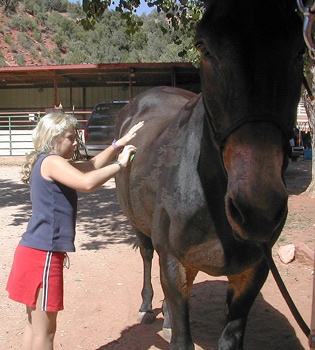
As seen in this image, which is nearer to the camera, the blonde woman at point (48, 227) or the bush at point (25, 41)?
the blonde woman at point (48, 227)

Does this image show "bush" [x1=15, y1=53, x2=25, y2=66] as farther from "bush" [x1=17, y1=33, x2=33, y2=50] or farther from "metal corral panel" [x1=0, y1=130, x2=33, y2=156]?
"metal corral panel" [x1=0, y1=130, x2=33, y2=156]

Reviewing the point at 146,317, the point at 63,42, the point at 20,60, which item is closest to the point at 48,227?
the point at 146,317

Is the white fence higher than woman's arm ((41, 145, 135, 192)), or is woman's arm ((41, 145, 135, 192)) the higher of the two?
the white fence

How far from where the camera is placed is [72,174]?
7.18 ft

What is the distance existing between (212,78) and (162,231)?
3.43 feet

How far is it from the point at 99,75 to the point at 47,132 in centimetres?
1689

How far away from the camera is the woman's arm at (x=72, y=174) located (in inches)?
85.4

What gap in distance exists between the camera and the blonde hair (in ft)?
7.69

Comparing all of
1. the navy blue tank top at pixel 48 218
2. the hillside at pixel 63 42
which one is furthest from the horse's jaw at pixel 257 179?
the hillside at pixel 63 42

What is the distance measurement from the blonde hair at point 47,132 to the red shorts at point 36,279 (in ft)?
1.74

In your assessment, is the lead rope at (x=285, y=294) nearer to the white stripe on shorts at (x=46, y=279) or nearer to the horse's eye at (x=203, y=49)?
the horse's eye at (x=203, y=49)

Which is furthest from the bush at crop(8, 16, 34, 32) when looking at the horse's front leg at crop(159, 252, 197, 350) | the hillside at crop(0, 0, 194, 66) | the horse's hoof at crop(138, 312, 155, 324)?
the horse's front leg at crop(159, 252, 197, 350)

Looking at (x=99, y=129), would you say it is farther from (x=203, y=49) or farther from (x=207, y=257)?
(x=203, y=49)

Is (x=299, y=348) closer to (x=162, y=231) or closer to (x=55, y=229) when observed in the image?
(x=162, y=231)
